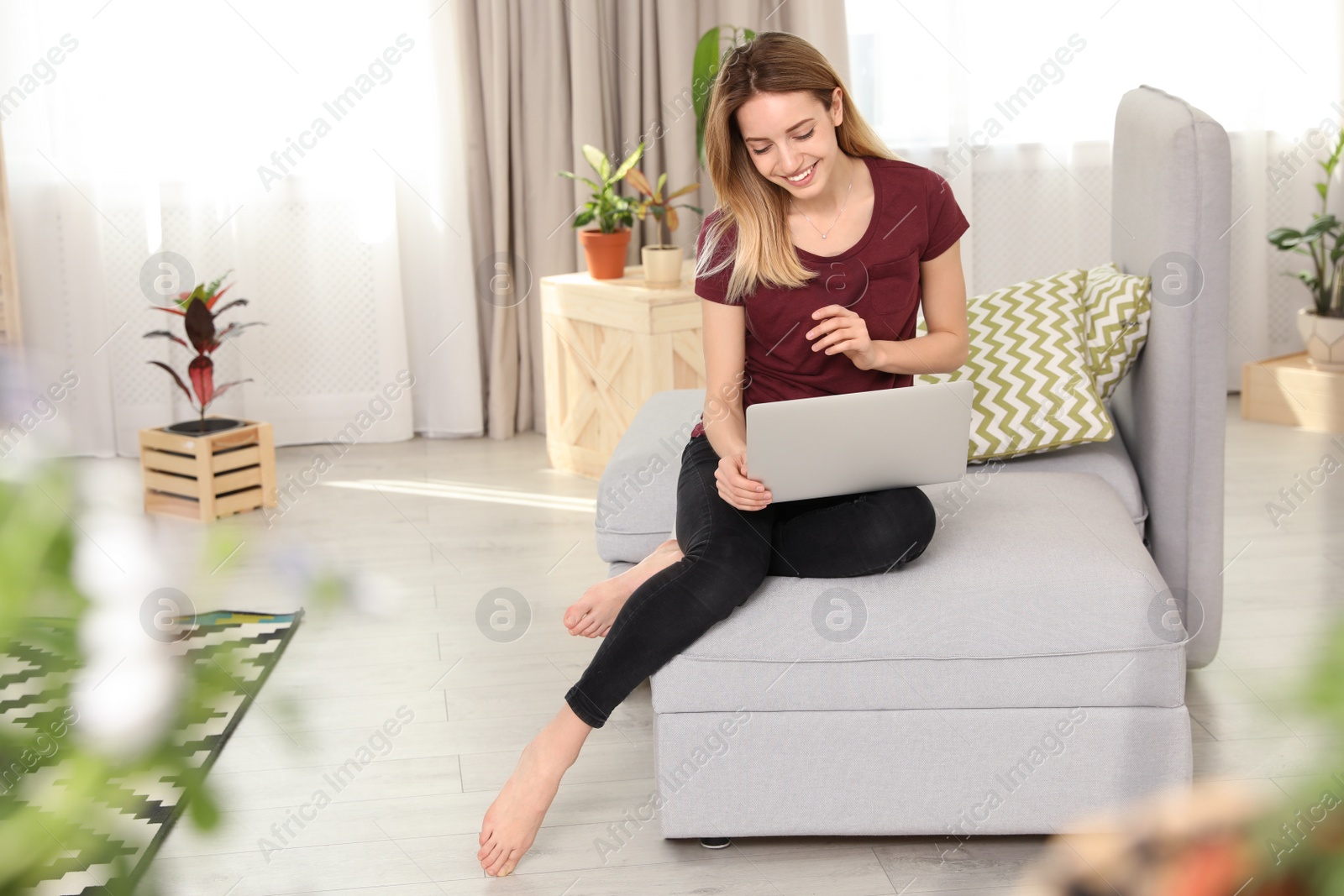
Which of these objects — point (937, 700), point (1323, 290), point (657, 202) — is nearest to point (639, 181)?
point (657, 202)

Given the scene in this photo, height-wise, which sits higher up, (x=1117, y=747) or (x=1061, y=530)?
(x=1061, y=530)

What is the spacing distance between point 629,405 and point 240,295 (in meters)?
1.28

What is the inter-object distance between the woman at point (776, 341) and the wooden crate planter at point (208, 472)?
1598mm

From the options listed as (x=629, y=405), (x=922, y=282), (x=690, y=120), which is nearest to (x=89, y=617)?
(x=922, y=282)

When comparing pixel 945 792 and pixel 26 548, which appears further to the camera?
pixel 945 792

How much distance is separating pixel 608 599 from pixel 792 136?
0.70 m

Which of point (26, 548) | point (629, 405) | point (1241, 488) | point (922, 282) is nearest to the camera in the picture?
point (26, 548)

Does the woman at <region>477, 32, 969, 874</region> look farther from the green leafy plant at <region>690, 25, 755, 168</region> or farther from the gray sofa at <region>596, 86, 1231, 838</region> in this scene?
the green leafy plant at <region>690, 25, 755, 168</region>

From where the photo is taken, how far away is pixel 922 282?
1921 millimetres

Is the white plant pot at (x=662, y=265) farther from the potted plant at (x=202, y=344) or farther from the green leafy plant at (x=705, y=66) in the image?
the potted plant at (x=202, y=344)

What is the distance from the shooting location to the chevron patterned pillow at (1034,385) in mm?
2072

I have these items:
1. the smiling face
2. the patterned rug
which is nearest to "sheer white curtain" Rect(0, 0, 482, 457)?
the smiling face

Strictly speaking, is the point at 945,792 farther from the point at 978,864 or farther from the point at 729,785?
the point at 729,785

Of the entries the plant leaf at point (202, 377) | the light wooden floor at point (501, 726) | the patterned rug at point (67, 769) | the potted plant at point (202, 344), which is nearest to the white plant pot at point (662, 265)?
the light wooden floor at point (501, 726)
